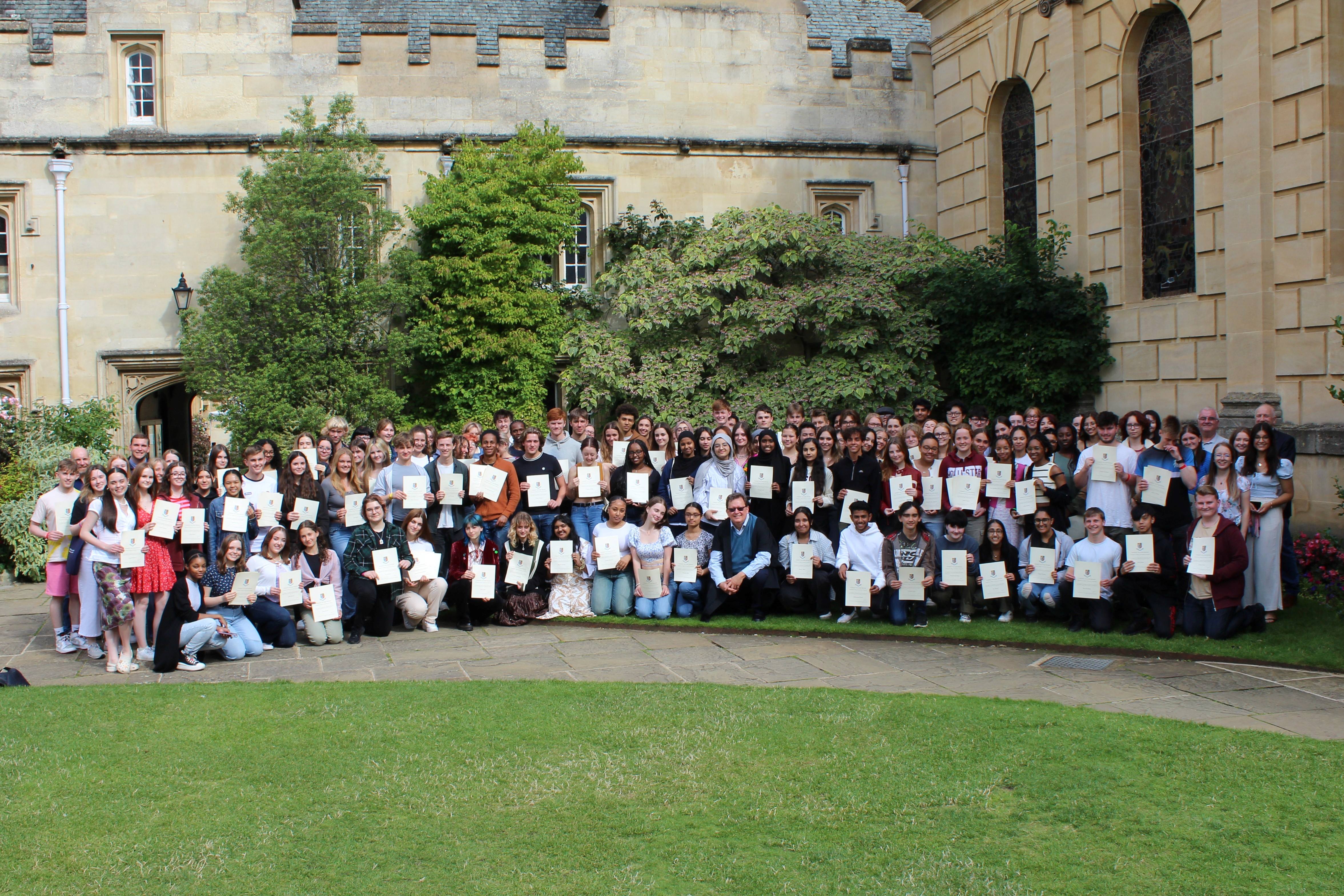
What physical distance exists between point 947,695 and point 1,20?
17290 millimetres

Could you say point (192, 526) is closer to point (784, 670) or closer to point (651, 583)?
point (651, 583)

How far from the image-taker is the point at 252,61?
1756 centimetres

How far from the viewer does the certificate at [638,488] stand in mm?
11336

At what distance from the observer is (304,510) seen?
10188 mm

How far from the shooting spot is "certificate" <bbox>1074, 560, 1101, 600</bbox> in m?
9.62

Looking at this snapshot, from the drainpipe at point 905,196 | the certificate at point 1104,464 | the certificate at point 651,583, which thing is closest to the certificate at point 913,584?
the certificate at point 1104,464

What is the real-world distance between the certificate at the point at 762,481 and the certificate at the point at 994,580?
2.18 m

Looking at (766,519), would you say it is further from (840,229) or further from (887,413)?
(840,229)

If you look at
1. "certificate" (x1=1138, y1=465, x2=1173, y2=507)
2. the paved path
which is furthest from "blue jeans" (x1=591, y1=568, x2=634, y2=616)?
"certificate" (x1=1138, y1=465, x2=1173, y2=507)

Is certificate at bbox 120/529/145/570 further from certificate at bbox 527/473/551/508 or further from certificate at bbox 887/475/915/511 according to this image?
certificate at bbox 887/475/915/511

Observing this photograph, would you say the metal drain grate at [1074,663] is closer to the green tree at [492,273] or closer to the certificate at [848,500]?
the certificate at [848,500]

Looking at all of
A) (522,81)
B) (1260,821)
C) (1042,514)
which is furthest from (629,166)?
(1260,821)

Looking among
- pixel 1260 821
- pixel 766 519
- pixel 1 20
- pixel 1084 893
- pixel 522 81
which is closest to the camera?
pixel 1084 893

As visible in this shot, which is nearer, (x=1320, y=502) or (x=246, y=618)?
(x=246, y=618)
